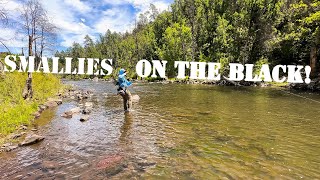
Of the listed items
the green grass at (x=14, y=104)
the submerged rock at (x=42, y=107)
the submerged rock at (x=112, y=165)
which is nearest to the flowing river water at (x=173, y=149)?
the submerged rock at (x=112, y=165)

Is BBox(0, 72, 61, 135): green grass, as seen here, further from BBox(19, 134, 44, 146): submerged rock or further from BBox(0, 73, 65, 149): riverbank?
BBox(19, 134, 44, 146): submerged rock

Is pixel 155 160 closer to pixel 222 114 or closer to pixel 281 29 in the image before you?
pixel 222 114

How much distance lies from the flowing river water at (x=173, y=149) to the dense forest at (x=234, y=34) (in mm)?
21575

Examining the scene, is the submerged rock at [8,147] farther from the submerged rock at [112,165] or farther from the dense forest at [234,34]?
the dense forest at [234,34]

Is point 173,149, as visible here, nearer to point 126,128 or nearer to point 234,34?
point 126,128

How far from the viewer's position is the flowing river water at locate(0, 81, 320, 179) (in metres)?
7.37

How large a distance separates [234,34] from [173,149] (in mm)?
53849

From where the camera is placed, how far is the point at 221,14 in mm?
71312

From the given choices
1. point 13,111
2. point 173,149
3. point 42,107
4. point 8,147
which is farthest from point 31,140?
point 42,107

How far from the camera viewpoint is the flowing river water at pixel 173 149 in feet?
24.2

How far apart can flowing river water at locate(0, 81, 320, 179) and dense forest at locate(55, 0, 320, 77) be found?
2158 cm

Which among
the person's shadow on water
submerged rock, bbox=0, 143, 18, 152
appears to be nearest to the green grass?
submerged rock, bbox=0, 143, 18, 152

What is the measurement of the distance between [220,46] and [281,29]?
12956 mm

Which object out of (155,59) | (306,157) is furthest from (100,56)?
(306,157)
